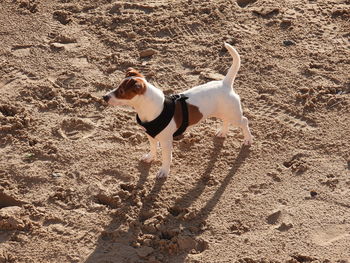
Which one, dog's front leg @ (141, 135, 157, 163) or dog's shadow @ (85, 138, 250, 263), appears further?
dog's front leg @ (141, 135, 157, 163)

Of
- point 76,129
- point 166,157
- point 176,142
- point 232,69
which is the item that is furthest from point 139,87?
point 76,129

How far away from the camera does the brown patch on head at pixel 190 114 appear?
6.00 meters

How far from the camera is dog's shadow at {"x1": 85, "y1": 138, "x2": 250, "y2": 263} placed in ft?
18.6

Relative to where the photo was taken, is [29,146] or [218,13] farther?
[218,13]

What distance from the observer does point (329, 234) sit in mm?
5879

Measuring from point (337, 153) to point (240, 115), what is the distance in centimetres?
116

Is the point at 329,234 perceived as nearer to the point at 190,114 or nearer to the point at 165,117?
the point at 190,114

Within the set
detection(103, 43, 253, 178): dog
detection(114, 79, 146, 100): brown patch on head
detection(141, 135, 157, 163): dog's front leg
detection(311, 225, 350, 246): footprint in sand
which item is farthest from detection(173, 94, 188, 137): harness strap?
detection(311, 225, 350, 246): footprint in sand

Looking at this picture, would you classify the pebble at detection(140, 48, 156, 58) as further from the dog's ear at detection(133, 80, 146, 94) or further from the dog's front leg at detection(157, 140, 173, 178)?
the dog's ear at detection(133, 80, 146, 94)

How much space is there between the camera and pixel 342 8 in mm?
8477

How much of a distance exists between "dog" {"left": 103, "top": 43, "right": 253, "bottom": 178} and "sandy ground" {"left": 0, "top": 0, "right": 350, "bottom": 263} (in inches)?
17.8

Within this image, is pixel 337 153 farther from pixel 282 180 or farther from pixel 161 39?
pixel 161 39

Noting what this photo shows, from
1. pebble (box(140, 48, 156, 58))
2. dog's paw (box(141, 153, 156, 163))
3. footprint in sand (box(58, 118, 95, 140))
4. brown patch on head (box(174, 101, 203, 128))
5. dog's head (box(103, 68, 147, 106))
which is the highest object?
dog's head (box(103, 68, 147, 106))

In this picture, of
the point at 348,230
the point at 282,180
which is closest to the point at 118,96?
the point at 282,180
